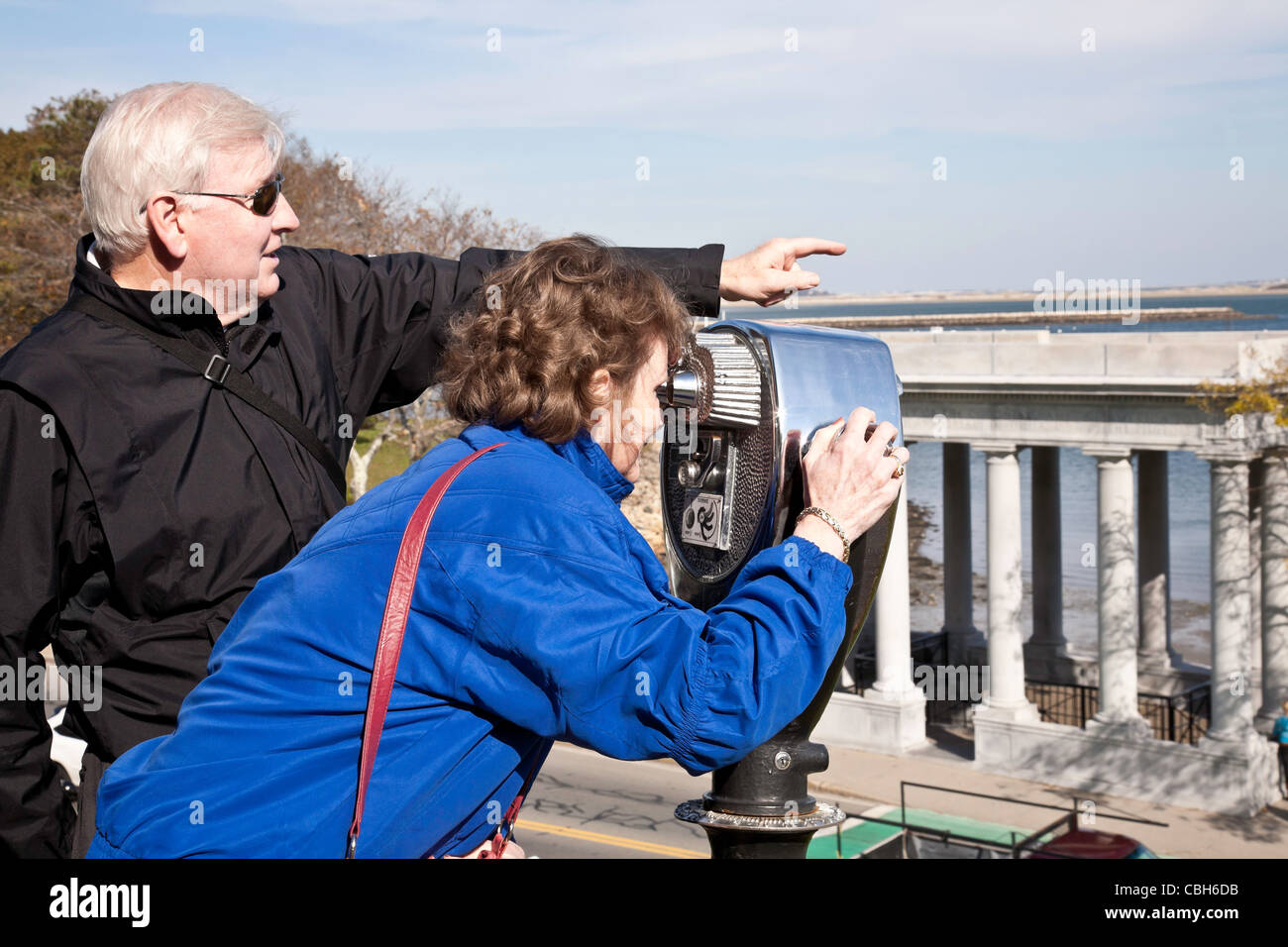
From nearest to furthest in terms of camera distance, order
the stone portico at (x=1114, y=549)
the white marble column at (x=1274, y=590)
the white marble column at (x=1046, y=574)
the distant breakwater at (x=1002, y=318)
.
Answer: the stone portico at (x=1114, y=549), the white marble column at (x=1274, y=590), the distant breakwater at (x=1002, y=318), the white marble column at (x=1046, y=574)

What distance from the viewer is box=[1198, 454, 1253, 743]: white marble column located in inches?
756

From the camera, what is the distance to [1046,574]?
85.6 ft

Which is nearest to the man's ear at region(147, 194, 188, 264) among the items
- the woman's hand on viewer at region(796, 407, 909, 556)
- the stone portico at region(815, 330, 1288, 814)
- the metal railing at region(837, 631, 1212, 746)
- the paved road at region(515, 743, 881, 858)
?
the woman's hand on viewer at region(796, 407, 909, 556)

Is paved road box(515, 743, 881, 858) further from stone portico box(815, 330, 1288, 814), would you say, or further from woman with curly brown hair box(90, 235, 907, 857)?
woman with curly brown hair box(90, 235, 907, 857)

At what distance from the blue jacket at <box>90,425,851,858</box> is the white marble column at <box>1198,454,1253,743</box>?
19091 millimetres

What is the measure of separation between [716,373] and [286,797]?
4.46 feet

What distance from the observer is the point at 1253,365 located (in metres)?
18.3

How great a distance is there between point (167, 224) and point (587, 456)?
3.42 ft

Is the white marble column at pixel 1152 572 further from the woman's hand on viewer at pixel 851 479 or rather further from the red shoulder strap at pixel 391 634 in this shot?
the red shoulder strap at pixel 391 634

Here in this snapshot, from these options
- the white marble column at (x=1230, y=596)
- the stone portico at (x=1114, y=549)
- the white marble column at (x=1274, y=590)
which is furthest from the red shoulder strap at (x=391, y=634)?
the white marble column at (x=1274, y=590)

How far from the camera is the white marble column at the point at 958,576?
2659 centimetres

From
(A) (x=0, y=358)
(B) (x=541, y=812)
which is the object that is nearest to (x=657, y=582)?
(A) (x=0, y=358)

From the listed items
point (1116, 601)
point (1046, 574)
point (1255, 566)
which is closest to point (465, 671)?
point (1116, 601)
